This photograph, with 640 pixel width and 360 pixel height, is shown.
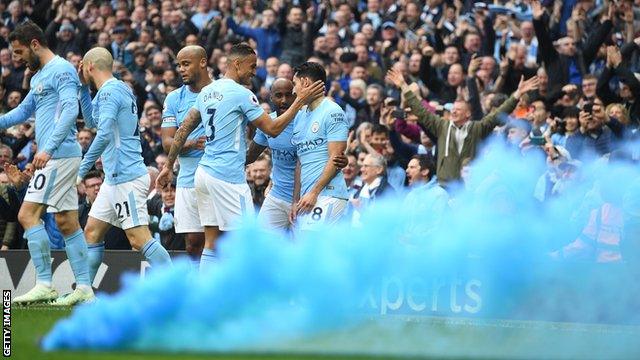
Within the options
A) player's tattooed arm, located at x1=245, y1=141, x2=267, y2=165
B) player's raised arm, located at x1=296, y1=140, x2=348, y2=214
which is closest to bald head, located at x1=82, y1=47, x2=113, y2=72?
player's tattooed arm, located at x1=245, y1=141, x2=267, y2=165

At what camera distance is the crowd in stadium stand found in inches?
591

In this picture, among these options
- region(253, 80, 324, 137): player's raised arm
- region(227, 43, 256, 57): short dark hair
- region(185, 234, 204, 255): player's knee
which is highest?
region(227, 43, 256, 57): short dark hair

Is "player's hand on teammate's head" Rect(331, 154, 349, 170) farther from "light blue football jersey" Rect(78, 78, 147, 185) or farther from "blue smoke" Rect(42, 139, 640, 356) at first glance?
"light blue football jersey" Rect(78, 78, 147, 185)

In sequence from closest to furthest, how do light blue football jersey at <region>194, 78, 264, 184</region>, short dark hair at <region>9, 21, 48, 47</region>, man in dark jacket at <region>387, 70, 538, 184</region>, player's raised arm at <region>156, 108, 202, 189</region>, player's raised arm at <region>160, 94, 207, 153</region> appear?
light blue football jersey at <region>194, 78, 264, 184</region>
player's raised arm at <region>156, 108, 202, 189</region>
short dark hair at <region>9, 21, 48, 47</region>
player's raised arm at <region>160, 94, 207, 153</region>
man in dark jacket at <region>387, 70, 538, 184</region>

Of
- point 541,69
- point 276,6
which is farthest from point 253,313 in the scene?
point 276,6

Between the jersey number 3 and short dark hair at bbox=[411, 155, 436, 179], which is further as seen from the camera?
short dark hair at bbox=[411, 155, 436, 179]

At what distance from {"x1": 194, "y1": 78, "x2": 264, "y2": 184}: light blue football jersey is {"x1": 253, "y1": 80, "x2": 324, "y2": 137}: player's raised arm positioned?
9 cm

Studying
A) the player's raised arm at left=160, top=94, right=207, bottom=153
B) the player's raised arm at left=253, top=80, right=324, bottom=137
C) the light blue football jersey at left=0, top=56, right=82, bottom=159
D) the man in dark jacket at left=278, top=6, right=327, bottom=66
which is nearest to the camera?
the player's raised arm at left=253, top=80, right=324, bottom=137

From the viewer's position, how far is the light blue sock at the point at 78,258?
12547 mm

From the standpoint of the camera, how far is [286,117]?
1116 centimetres

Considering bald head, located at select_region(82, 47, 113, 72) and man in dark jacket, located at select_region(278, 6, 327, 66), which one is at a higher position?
bald head, located at select_region(82, 47, 113, 72)

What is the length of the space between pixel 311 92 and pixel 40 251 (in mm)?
3391

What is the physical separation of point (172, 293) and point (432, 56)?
36.2 ft

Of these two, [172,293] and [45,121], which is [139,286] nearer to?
[172,293]
